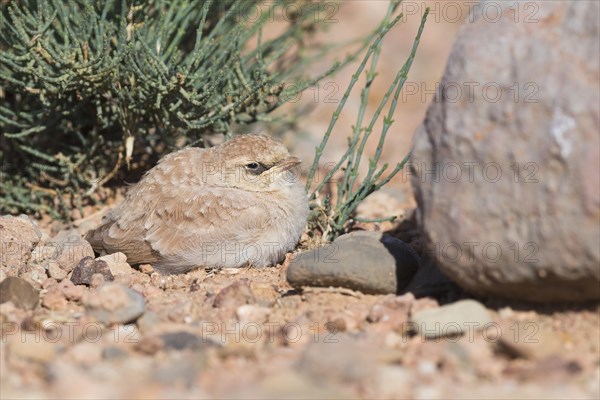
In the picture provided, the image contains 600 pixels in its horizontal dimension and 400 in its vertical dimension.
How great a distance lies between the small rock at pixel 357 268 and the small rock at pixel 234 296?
274 mm

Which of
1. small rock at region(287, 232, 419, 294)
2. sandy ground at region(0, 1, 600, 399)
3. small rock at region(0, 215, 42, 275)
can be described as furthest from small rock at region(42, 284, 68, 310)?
small rock at region(287, 232, 419, 294)

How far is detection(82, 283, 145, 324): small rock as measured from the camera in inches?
184

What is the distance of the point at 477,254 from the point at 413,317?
0.47 m

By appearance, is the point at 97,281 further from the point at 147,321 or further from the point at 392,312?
the point at 392,312

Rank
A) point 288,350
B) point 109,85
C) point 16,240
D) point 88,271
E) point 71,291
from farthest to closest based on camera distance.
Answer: point 109,85, point 16,240, point 88,271, point 71,291, point 288,350

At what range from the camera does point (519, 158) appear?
4168 millimetres

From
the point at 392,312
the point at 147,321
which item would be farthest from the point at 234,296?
the point at 392,312

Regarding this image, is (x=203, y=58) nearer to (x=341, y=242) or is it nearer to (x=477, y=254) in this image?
(x=341, y=242)

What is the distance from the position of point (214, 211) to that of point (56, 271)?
114cm

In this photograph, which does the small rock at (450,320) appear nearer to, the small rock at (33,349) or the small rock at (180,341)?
the small rock at (180,341)

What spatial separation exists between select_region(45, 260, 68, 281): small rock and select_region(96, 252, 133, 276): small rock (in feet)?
0.80

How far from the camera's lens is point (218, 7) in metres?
7.54

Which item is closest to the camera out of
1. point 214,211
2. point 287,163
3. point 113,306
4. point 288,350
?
point 288,350

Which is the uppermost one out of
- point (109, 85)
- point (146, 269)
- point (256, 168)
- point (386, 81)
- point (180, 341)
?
point (109, 85)
